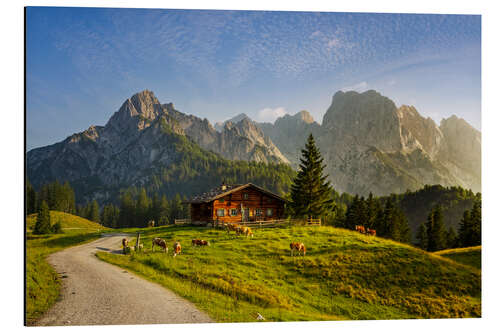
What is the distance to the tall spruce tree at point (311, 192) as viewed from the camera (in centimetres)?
2689

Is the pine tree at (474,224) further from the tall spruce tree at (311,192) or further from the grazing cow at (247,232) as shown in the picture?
the grazing cow at (247,232)

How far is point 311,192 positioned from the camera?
26922 millimetres

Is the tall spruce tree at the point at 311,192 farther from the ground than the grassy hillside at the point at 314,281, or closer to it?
farther from the ground

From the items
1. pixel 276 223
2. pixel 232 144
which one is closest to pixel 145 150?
pixel 232 144

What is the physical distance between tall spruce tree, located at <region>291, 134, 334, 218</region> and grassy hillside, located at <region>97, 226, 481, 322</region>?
31.0 ft

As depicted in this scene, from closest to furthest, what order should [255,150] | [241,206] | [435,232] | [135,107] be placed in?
1. [241,206]
2. [435,232]
3. [135,107]
4. [255,150]

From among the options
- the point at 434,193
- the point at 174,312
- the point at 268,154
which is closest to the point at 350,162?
the point at 268,154

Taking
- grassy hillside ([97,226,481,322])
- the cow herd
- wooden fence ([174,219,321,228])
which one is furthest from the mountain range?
grassy hillside ([97,226,481,322])

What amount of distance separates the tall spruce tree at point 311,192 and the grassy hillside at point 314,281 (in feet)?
31.0

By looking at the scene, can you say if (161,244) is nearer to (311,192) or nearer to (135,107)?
(311,192)

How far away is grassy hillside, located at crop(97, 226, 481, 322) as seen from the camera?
10719 millimetres

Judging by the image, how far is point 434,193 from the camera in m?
97.4

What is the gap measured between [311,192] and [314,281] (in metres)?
14.6

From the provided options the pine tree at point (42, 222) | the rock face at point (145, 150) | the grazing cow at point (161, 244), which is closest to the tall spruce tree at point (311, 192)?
the grazing cow at point (161, 244)
